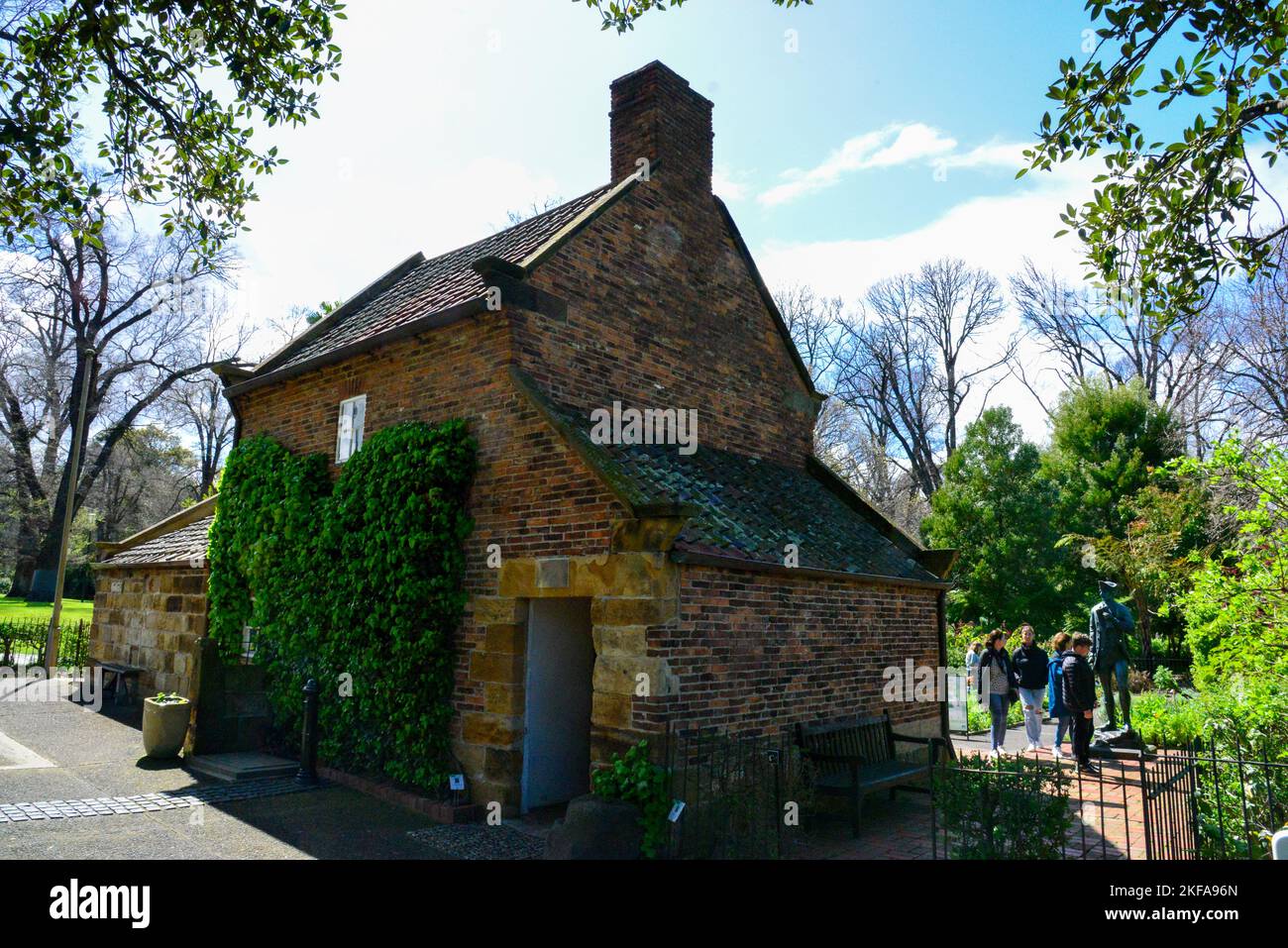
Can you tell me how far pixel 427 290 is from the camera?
1170cm

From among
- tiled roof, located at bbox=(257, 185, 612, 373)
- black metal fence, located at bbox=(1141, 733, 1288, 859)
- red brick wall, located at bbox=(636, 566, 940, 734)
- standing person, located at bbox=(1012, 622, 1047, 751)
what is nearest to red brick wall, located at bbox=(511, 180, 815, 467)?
tiled roof, located at bbox=(257, 185, 612, 373)

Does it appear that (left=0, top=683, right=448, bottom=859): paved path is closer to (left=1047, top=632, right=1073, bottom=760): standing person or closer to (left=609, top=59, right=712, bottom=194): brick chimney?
(left=1047, top=632, right=1073, bottom=760): standing person

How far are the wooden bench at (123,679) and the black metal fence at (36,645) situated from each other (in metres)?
6.19

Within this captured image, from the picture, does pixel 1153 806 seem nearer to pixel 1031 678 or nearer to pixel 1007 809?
pixel 1007 809

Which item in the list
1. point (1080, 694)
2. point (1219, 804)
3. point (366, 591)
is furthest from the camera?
point (1080, 694)

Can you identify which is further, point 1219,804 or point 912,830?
point 912,830

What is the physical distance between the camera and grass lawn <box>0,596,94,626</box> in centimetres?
2677

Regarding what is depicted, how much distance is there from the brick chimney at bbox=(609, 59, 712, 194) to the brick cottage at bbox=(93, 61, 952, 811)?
1.5 inches

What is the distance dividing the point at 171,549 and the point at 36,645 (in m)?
11.7

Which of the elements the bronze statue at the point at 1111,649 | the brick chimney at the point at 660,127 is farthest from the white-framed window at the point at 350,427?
the bronze statue at the point at 1111,649

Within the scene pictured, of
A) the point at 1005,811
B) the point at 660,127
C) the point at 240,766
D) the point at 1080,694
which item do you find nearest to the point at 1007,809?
the point at 1005,811
